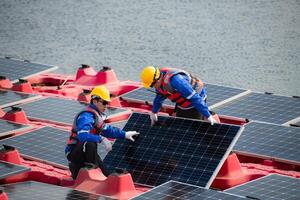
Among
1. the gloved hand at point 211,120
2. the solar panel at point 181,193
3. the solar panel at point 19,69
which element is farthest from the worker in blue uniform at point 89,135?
the solar panel at point 19,69

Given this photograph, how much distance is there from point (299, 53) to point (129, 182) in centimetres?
2390

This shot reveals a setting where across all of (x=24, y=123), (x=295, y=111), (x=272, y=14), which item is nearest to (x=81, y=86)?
(x=24, y=123)

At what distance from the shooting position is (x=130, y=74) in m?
48.0

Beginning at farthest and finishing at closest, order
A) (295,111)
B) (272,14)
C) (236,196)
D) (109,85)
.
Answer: (272,14) < (109,85) < (295,111) < (236,196)

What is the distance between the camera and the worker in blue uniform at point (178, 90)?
2923 cm

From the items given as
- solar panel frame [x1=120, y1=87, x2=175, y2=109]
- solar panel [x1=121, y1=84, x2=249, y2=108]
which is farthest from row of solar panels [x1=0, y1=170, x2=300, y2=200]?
solar panel frame [x1=120, y1=87, x2=175, y2=109]

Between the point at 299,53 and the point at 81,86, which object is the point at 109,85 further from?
the point at 299,53

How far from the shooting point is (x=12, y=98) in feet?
116

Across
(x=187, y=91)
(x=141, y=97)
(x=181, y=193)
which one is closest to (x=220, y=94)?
(x=141, y=97)

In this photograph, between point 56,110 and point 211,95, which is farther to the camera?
point 211,95

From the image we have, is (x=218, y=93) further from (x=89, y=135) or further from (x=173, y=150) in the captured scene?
(x=89, y=135)

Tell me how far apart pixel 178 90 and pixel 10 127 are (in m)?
5.31

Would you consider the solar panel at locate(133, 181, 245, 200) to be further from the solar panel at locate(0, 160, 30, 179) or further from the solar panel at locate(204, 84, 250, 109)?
the solar panel at locate(204, 84, 250, 109)

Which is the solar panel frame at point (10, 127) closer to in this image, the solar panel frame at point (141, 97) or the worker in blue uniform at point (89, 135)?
the worker in blue uniform at point (89, 135)
